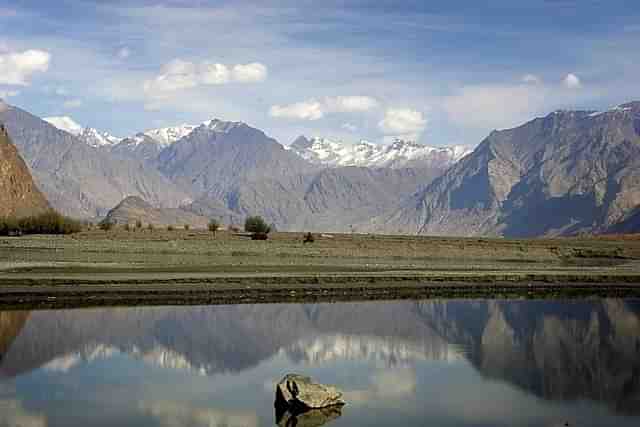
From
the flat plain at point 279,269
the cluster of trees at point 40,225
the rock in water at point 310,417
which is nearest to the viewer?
the rock in water at point 310,417

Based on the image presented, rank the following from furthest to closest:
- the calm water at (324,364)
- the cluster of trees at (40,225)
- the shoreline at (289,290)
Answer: the cluster of trees at (40,225) < the shoreline at (289,290) < the calm water at (324,364)

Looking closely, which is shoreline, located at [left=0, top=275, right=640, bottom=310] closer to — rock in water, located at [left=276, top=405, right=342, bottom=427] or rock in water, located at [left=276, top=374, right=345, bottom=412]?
rock in water, located at [left=276, top=374, right=345, bottom=412]

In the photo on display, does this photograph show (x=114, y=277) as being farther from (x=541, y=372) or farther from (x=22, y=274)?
(x=541, y=372)

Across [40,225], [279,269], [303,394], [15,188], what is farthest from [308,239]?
[303,394]

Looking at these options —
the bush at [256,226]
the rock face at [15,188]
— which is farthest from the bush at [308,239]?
the rock face at [15,188]

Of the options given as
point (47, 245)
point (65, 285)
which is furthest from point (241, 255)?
point (65, 285)

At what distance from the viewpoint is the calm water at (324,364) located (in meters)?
24.7

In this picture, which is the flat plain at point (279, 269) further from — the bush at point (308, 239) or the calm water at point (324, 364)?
the calm water at point (324, 364)

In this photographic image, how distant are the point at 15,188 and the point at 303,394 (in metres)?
141

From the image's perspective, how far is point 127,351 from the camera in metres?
34.3

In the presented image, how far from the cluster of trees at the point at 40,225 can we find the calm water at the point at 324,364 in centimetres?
6642

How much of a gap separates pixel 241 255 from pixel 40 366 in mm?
57653

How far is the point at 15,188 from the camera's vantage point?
15425cm

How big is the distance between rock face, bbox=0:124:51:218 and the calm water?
110277 mm
